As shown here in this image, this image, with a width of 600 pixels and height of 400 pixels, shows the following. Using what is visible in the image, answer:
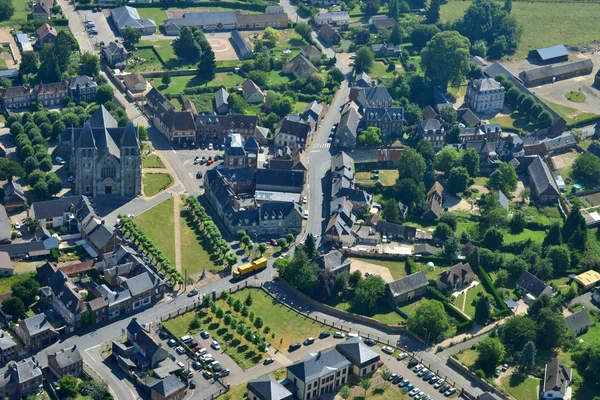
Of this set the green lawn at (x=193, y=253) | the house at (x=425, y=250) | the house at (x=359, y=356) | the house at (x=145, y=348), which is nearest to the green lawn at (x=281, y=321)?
the house at (x=359, y=356)

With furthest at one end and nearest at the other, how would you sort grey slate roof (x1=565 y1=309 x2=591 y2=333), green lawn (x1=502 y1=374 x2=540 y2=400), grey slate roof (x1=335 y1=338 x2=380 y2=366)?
1. grey slate roof (x1=565 y1=309 x2=591 y2=333)
2. grey slate roof (x1=335 y1=338 x2=380 y2=366)
3. green lawn (x1=502 y1=374 x2=540 y2=400)

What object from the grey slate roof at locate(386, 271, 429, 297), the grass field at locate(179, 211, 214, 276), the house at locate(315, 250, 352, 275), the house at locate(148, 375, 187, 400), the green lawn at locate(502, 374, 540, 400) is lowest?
the green lawn at locate(502, 374, 540, 400)

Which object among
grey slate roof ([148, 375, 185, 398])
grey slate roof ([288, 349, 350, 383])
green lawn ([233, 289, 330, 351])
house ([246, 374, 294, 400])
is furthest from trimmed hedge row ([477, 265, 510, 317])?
grey slate roof ([148, 375, 185, 398])

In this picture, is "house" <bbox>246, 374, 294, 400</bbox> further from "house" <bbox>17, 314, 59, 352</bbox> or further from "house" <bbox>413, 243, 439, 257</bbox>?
"house" <bbox>413, 243, 439, 257</bbox>

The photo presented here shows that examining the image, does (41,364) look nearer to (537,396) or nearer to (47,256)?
(47,256)

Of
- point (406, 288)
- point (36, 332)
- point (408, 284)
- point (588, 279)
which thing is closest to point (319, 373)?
point (406, 288)

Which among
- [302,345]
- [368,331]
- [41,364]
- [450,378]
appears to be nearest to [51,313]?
[41,364]
